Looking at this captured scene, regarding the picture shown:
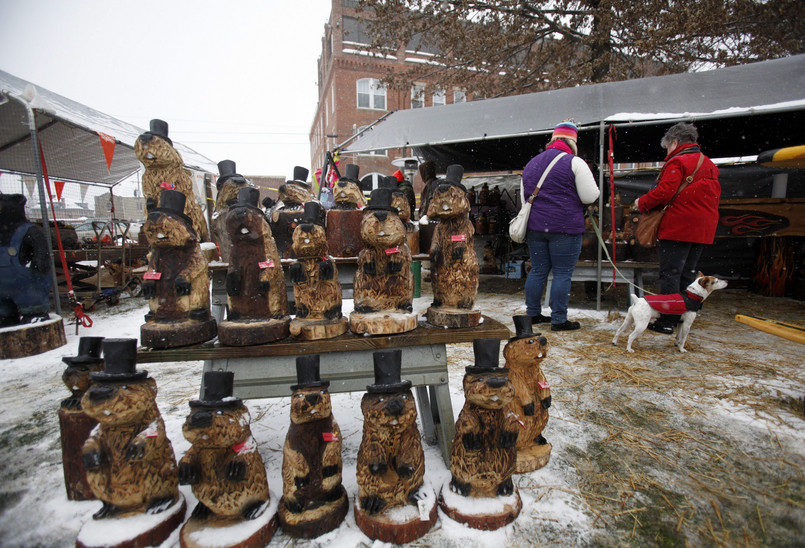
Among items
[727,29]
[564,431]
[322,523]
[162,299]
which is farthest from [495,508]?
[727,29]

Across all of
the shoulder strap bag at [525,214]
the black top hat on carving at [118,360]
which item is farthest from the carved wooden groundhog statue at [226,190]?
the shoulder strap bag at [525,214]

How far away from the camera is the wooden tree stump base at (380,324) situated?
1982 millimetres

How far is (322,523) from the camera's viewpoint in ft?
5.34

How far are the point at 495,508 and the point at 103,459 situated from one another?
166cm

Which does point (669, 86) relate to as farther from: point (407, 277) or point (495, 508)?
point (495, 508)

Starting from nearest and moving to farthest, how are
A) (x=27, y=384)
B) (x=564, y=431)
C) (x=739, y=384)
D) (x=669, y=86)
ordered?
(x=564, y=431) → (x=739, y=384) → (x=27, y=384) → (x=669, y=86)

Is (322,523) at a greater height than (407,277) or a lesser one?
lesser

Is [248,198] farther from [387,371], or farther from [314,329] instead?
[387,371]

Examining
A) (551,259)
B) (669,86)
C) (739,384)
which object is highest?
(669,86)

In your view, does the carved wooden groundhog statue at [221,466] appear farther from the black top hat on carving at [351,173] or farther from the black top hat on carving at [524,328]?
the black top hat on carving at [351,173]

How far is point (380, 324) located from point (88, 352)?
145cm

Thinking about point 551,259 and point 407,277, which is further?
point 551,259

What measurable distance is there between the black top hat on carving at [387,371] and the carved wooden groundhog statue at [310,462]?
0.23m

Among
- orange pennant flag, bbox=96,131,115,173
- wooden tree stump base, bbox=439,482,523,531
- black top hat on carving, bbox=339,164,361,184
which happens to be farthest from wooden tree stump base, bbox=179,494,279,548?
orange pennant flag, bbox=96,131,115,173
